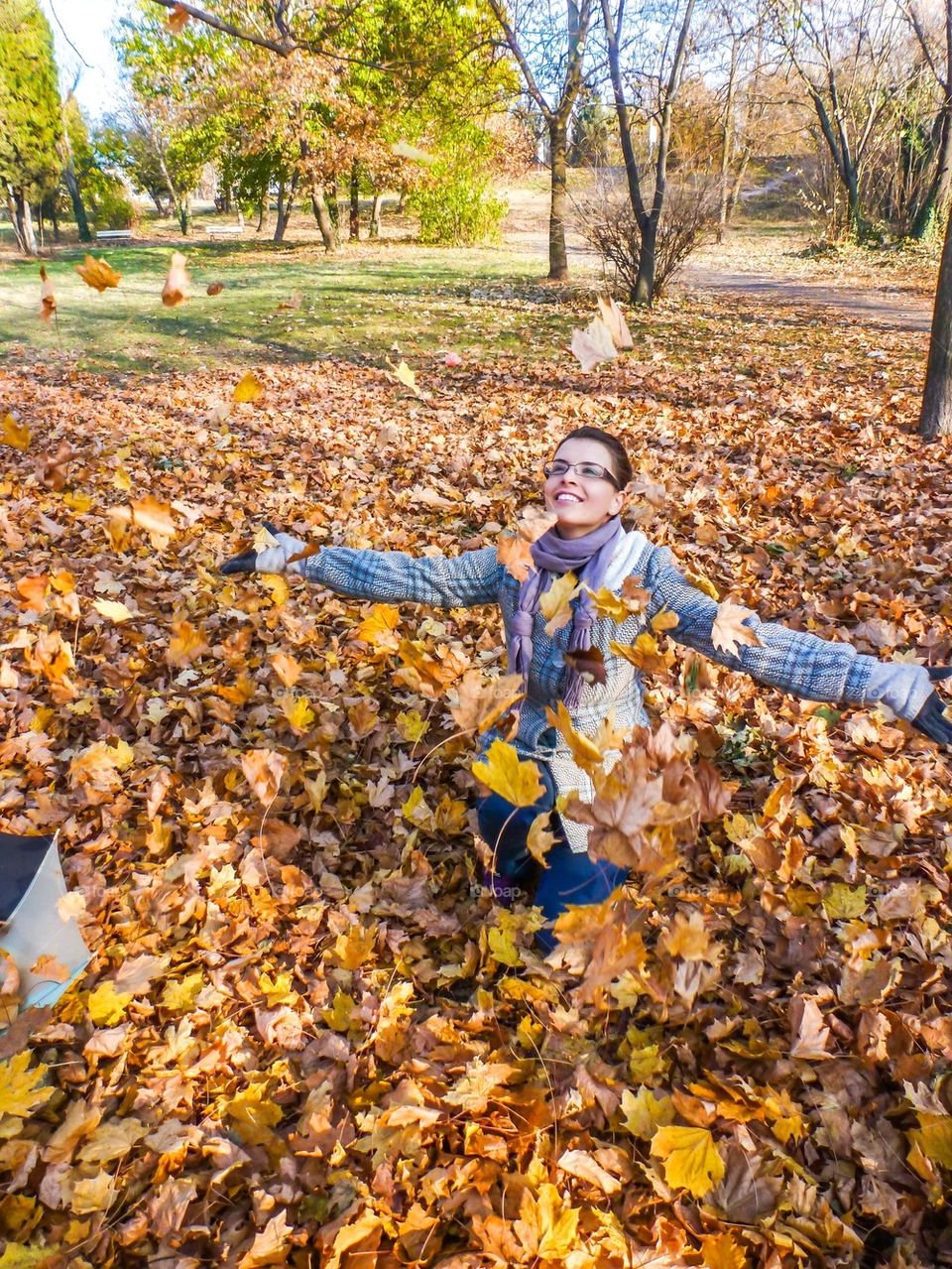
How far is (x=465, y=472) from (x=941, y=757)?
377 centimetres

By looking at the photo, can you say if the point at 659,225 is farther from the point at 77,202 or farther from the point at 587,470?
the point at 77,202

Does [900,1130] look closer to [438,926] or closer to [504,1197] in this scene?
[504,1197]

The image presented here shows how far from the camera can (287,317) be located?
12258 millimetres

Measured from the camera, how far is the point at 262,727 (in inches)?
128

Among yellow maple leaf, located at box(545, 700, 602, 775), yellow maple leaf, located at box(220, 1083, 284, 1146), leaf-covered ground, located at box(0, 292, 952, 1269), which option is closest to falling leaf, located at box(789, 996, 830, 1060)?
leaf-covered ground, located at box(0, 292, 952, 1269)

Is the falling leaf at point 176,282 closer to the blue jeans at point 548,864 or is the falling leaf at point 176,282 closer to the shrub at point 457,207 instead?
the blue jeans at point 548,864

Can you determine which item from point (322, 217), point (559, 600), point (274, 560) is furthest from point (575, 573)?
point (322, 217)

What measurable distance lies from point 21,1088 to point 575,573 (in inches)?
75.7

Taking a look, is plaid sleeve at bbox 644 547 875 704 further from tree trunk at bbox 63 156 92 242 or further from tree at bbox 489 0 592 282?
tree trunk at bbox 63 156 92 242

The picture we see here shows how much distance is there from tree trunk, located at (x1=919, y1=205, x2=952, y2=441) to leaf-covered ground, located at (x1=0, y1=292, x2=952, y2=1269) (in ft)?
5.56

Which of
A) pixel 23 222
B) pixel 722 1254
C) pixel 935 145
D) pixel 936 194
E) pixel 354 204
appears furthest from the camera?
pixel 354 204

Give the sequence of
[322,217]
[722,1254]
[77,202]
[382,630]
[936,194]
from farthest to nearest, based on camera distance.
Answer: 1. [77,202]
2. [322,217]
3. [936,194]
4. [382,630]
5. [722,1254]

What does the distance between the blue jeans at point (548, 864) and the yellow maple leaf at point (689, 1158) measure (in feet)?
2.05

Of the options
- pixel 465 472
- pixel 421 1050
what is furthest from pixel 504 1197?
pixel 465 472
